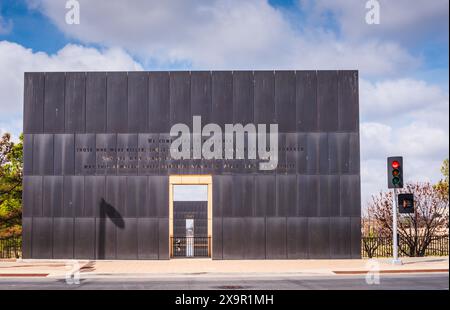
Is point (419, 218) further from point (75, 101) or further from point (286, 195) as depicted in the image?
point (75, 101)

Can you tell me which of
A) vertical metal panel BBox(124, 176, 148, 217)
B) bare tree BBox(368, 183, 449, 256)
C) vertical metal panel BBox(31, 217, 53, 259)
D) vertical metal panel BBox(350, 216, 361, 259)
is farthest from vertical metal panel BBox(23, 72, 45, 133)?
bare tree BBox(368, 183, 449, 256)

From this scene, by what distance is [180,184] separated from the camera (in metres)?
25.8

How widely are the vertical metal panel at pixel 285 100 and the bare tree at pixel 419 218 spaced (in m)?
10.5

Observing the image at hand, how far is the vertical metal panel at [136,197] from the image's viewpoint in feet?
84.0

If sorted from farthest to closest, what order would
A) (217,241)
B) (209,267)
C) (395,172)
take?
(217,241)
(395,172)
(209,267)

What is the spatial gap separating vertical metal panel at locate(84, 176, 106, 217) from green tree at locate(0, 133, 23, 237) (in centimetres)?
1367

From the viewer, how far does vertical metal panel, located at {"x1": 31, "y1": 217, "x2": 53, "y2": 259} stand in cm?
2570

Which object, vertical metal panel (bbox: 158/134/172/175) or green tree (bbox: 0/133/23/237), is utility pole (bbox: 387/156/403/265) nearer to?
vertical metal panel (bbox: 158/134/172/175)

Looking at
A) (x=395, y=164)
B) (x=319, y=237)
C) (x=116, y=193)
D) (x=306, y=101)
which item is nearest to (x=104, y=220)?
(x=116, y=193)

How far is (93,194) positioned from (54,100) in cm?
475

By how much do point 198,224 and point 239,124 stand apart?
23338mm

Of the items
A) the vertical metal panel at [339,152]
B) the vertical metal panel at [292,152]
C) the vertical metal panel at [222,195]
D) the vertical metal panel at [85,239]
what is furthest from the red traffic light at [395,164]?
the vertical metal panel at [85,239]

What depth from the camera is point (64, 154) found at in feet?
84.8

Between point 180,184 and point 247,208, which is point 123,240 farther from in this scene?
point 247,208
